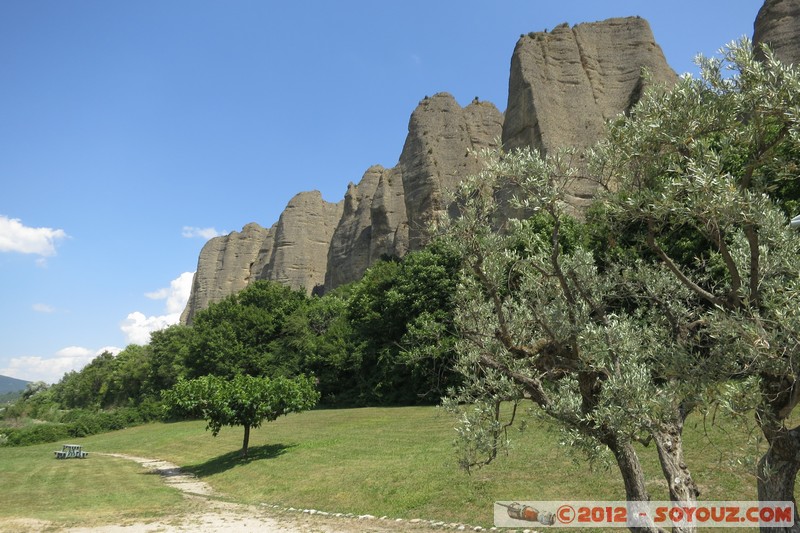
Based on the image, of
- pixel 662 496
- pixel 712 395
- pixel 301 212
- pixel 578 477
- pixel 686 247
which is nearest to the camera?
pixel 712 395

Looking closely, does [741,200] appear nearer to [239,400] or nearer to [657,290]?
[657,290]

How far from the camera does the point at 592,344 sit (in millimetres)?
7551

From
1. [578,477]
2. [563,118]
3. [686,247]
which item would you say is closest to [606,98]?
[563,118]

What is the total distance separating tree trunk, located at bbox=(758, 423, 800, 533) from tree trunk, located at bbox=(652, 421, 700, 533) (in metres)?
0.84

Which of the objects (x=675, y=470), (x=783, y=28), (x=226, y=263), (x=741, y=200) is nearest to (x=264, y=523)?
(x=675, y=470)

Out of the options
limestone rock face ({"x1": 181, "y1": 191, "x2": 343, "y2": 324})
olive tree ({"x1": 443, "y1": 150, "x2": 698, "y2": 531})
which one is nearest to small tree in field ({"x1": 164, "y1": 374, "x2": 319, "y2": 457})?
→ olive tree ({"x1": 443, "y1": 150, "x2": 698, "y2": 531})

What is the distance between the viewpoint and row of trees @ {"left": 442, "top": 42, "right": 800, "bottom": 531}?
232 inches

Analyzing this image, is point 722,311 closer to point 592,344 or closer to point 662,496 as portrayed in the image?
point 592,344

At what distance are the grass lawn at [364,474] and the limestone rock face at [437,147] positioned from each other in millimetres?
31464

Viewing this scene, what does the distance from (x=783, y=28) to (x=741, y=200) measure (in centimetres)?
4219

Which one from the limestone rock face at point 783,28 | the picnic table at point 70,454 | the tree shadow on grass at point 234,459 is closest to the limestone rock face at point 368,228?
the limestone rock face at point 783,28

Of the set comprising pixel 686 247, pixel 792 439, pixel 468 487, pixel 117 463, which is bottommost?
pixel 117 463

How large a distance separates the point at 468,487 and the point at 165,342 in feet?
214

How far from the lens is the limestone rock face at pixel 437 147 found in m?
60.2
